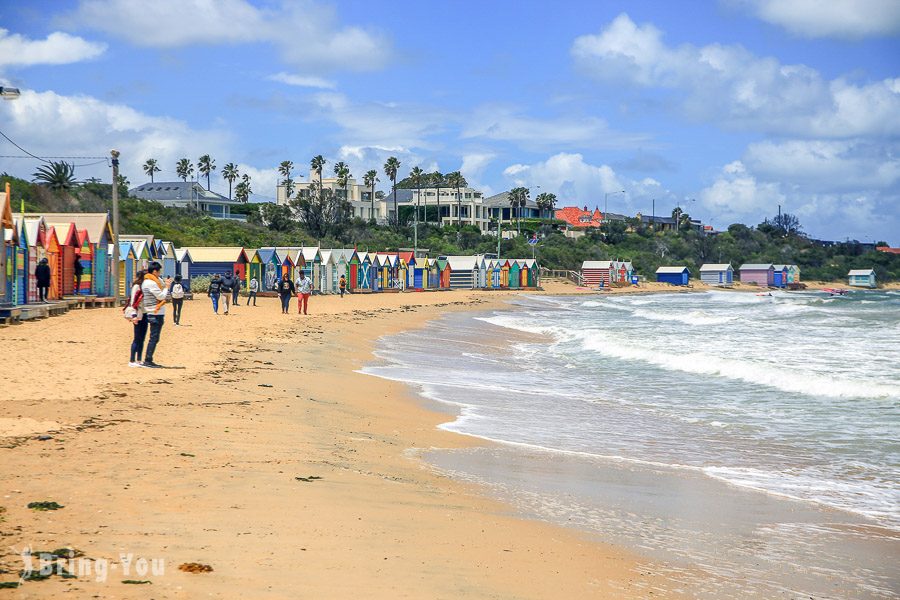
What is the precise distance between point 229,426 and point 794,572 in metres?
6.34

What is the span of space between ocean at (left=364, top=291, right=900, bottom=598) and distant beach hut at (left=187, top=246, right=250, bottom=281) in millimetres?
25140

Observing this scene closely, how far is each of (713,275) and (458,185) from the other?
38986 millimetres

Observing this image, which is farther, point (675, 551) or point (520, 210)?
point (520, 210)

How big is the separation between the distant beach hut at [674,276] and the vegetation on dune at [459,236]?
5.13 metres

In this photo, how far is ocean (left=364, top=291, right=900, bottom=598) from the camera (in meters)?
7.67

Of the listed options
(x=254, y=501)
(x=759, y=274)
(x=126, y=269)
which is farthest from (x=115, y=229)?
(x=759, y=274)

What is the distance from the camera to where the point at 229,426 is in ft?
34.2

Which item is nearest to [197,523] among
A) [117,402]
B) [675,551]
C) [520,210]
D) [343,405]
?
[675,551]

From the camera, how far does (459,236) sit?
377 feet

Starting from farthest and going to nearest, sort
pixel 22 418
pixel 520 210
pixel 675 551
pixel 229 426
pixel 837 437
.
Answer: pixel 520 210 < pixel 837 437 < pixel 229 426 < pixel 22 418 < pixel 675 551

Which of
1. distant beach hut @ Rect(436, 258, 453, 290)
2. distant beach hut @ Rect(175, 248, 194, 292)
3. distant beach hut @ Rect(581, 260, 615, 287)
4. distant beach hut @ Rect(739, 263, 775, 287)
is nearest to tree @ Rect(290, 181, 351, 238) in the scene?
distant beach hut @ Rect(436, 258, 453, 290)

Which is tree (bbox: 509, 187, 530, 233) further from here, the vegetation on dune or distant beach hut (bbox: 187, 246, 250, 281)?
distant beach hut (bbox: 187, 246, 250, 281)

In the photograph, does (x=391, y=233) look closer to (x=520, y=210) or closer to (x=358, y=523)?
(x=520, y=210)

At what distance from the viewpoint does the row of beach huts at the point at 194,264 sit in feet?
95.7
